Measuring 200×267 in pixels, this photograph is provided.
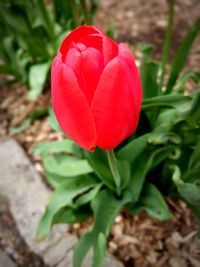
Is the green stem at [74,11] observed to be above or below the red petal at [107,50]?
below

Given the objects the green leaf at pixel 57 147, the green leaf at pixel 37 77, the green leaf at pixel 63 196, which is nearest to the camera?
the green leaf at pixel 63 196

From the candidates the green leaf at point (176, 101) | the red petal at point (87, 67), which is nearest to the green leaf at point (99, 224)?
the green leaf at point (176, 101)

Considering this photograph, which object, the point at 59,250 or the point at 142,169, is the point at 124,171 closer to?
the point at 142,169

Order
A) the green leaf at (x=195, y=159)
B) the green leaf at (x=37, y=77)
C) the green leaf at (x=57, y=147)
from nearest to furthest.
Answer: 1. the green leaf at (x=195, y=159)
2. the green leaf at (x=57, y=147)
3. the green leaf at (x=37, y=77)

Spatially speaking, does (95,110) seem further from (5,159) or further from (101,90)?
(5,159)

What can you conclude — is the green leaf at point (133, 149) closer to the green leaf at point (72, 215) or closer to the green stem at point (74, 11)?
the green leaf at point (72, 215)

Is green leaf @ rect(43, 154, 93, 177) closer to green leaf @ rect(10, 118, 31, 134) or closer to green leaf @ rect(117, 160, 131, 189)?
green leaf @ rect(117, 160, 131, 189)
